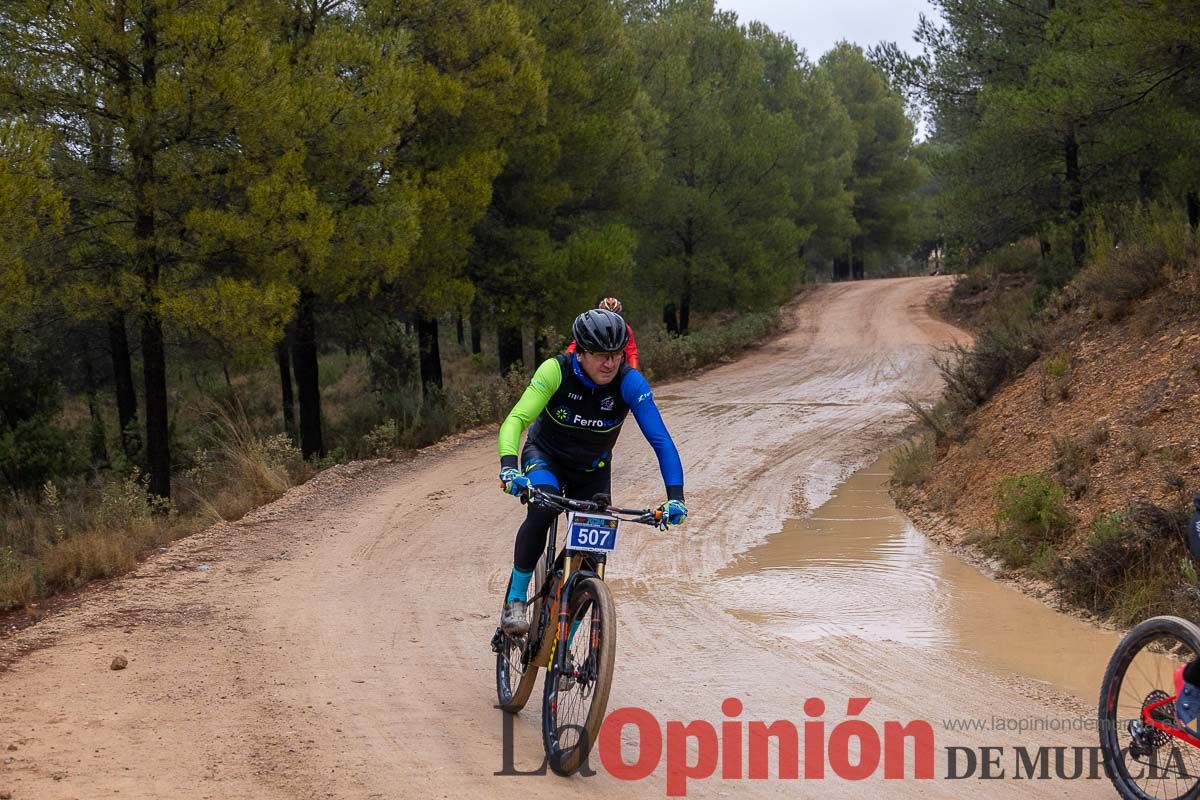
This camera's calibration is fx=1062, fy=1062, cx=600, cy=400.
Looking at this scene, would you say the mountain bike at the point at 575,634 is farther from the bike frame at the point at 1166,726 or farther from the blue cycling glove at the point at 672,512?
the bike frame at the point at 1166,726

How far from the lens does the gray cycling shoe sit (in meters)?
5.63

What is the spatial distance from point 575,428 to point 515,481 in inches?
20.8

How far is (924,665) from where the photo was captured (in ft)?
21.9

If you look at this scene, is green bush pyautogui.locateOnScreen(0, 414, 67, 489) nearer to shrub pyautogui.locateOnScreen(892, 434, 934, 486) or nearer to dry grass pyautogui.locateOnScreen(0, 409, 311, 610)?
dry grass pyautogui.locateOnScreen(0, 409, 311, 610)

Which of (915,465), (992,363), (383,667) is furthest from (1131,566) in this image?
(992,363)

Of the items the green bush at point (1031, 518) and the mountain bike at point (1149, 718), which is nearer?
the mountain bike at point (1149, 718)

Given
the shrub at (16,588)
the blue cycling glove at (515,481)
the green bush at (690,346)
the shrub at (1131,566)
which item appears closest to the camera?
the blue cycling glove at (515,481)

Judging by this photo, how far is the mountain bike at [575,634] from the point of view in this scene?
192 inches

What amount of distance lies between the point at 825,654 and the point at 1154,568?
103 inches

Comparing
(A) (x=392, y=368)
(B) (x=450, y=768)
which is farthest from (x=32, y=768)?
(A) (x=392, y=368)

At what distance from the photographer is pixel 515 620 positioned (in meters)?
5.67

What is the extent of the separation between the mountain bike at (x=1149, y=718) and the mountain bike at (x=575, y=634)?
218 centimetres

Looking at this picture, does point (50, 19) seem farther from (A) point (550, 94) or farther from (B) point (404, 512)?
(A) point (550, 94)

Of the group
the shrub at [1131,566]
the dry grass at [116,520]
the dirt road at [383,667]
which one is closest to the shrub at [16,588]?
Answer: the dry grass at [116,520]
